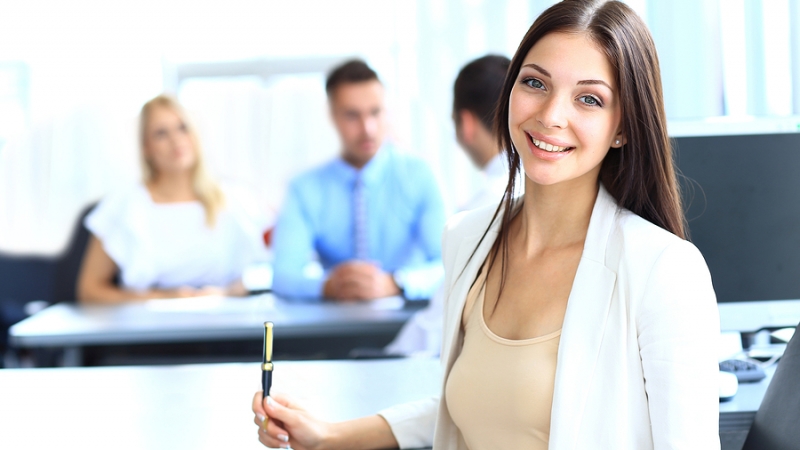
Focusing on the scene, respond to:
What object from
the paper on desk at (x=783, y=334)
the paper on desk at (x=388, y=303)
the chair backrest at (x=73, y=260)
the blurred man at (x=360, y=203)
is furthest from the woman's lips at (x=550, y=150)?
the chair backrest at (x=73, y=260)

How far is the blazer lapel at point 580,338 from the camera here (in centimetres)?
107

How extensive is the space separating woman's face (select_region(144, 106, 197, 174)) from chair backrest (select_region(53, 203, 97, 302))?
1.16 ft

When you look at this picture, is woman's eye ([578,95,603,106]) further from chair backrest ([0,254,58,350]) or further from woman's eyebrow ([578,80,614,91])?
chair backrest ([0,254,58,350])

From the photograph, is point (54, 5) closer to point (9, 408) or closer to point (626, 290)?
point (9, 408)

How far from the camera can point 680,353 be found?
99 cm

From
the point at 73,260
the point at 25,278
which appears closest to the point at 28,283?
the point at 25,278

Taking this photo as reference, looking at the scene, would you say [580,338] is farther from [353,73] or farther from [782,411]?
[353,73]

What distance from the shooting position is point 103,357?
290 cm

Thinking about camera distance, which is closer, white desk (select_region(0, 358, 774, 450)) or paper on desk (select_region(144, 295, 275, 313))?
white desk (select_region(0, 358, 774, 450))

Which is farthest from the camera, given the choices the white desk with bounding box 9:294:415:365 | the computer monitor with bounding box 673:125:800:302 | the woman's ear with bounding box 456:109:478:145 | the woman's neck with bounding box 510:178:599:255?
the white desk with bounding box 9:294:415:365

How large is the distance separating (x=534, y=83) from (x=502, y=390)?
458 mm

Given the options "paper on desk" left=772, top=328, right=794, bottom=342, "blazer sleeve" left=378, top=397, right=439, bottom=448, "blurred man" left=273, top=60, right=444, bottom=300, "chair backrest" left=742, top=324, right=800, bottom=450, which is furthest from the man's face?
"chair backrest" left=742, top=324, right=800, bottom=450

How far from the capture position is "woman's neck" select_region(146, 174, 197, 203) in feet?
11.1

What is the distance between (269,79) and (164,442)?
4108 millimetres
